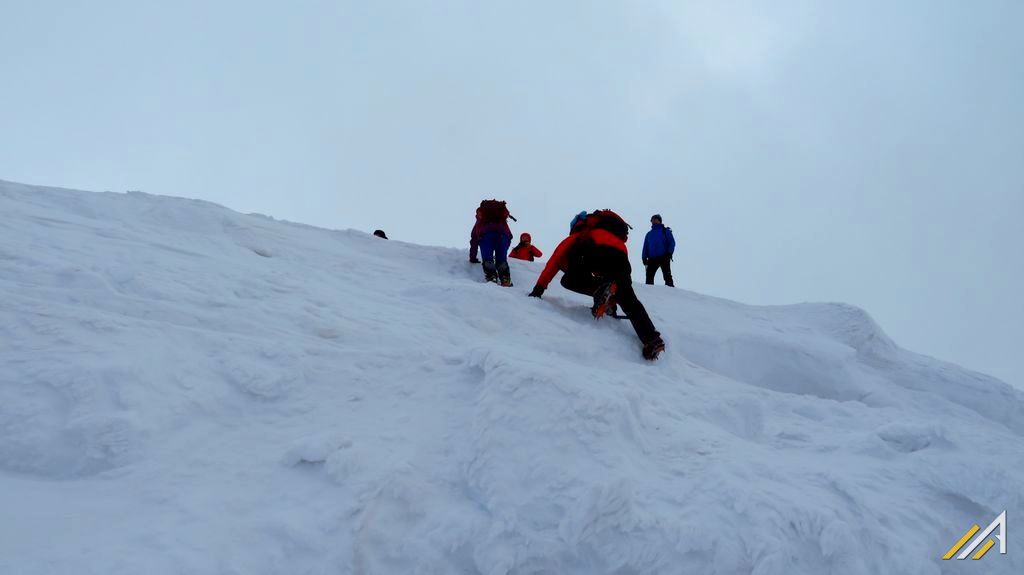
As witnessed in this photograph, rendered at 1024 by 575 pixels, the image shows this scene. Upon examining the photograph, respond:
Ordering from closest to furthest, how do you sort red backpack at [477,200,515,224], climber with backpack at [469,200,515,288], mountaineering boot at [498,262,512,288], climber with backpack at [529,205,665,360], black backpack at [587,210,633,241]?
climber with backpack at [529,205,665,360]
black backpack at [587,210,633,241]
mountaineering boot at [498,262,512,288]
climber with backpack at [469,200,515,288]
red backpack at [477,200,515,224]

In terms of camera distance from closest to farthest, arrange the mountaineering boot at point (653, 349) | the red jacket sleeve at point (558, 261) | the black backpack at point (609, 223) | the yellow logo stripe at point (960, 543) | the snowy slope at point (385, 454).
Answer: the snowy slope at point (385, 454)
the yellow logo stripe at point (960, 543)
the mountaineering boot at point (653, 349)
the red jacket sleeve at point (558, 261)
the black backpack at point (609, 223)

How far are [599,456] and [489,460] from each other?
62cm

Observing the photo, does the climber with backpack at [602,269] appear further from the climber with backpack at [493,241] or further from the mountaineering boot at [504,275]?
the climber with backpack at [493,241]

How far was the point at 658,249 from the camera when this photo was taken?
12.3 meters

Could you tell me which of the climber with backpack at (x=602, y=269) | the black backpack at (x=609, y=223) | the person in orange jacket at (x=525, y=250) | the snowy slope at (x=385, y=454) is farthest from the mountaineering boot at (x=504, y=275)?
the person in orange jacket at (x=525, y=250)

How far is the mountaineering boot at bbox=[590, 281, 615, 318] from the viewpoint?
7.22 m

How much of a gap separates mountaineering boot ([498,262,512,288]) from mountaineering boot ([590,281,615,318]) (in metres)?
1.81

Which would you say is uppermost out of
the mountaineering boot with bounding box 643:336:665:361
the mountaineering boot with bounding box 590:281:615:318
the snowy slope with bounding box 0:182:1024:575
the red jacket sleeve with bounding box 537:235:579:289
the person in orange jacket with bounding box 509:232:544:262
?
the person in orange jacket with bounding box 509:232:544:262

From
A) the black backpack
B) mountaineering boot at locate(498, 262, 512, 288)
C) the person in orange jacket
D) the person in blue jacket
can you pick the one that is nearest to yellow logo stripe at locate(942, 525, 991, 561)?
the black backpack

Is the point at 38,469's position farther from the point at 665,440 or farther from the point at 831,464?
the point at 831,464

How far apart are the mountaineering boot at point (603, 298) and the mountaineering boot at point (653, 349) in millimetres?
743

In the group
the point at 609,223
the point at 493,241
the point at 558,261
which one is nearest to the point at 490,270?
the point at 493,241

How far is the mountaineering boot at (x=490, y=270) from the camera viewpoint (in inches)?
353

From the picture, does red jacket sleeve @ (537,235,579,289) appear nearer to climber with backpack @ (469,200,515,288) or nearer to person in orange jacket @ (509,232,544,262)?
climber with backpack @ (469,200,515,288)
